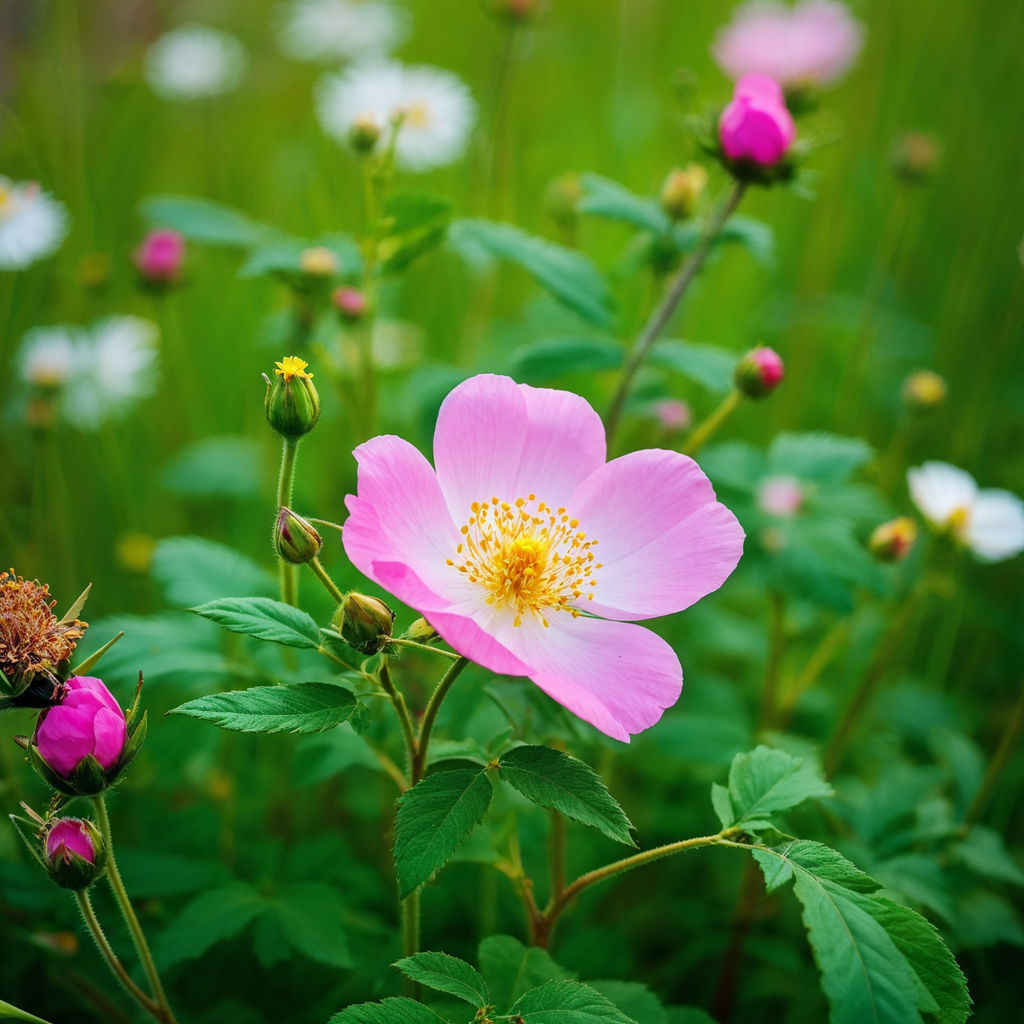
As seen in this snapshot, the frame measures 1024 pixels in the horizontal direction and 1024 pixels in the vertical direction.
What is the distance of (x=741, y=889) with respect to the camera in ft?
5.17

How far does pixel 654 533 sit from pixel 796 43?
2.35m

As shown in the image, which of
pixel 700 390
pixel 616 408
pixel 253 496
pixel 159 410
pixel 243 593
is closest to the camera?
pixel 243 593

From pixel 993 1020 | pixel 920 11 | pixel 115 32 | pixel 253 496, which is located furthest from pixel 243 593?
pixel 115 32

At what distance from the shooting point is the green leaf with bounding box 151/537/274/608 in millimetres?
1225

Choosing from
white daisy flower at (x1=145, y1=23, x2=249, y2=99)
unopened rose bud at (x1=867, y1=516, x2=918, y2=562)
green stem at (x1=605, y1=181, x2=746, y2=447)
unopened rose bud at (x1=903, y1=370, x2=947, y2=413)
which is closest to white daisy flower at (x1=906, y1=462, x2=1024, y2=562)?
unopened rose bud at (x1=867, y1=516, x2=918, y2=562)

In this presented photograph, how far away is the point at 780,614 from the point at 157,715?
3.87 ft

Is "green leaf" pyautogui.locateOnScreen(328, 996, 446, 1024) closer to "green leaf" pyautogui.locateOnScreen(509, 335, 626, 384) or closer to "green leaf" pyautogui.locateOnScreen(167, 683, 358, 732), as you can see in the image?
"green leaf" pyautogui.locateOnScreen(167, 683, 358, 732)

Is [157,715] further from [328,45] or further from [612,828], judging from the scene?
[328,45]

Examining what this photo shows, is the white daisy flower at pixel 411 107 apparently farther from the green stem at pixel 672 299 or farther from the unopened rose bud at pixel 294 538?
the unopened rose bud at pixel 294 538

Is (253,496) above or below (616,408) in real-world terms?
below

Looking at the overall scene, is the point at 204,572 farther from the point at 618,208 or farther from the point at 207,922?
the point at 618,208

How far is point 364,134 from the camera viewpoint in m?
1.64

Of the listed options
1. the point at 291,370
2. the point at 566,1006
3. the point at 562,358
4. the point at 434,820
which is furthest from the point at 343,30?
the point at 566,1006

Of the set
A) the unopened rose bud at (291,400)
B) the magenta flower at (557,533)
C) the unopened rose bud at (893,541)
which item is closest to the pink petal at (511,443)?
the magenta flower at (557,533)
